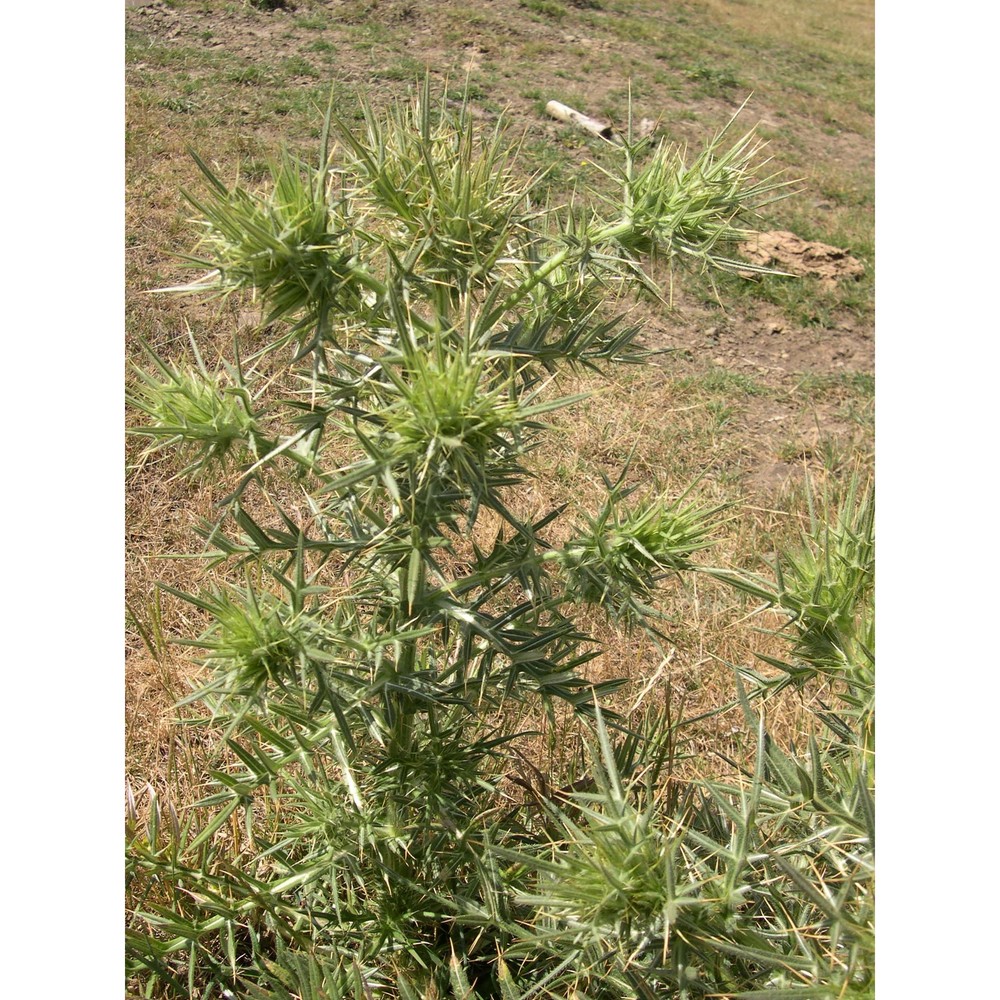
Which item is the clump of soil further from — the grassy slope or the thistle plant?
the thistle plant

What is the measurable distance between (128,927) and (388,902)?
470 millimetres

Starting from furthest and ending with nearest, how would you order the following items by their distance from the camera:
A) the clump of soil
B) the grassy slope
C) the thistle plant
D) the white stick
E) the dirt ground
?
the white stick
the clump of soil
the dirt ground
the grassy slope
the thistle plant

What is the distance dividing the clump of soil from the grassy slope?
0.40 ft

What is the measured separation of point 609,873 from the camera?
0.85 metres

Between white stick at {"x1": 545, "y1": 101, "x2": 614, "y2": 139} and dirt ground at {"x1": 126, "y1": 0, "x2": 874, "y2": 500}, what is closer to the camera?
dirt ground at {"x1": 126, "y1": 0, "x2": 874, "y2": 500}

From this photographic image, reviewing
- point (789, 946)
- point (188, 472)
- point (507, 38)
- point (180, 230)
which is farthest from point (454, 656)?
point (507, 38)

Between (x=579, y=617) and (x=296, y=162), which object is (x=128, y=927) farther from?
(x=579, y=617)

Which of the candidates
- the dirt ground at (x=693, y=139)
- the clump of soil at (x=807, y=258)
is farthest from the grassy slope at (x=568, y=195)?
the clump of soil at (x=807, y=258)

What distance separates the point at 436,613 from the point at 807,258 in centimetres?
486

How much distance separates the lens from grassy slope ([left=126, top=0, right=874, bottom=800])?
2488mm

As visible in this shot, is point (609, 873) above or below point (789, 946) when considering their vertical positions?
above

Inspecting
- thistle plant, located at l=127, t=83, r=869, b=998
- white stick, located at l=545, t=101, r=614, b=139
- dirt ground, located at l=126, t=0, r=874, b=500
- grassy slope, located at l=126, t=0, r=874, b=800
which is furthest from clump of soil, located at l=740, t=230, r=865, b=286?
thistle plant, located at l=127, t=83, r=869, b=998

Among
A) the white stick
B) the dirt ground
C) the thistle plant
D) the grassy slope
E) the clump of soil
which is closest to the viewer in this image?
the thistle plant

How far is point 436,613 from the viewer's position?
3.97ft
